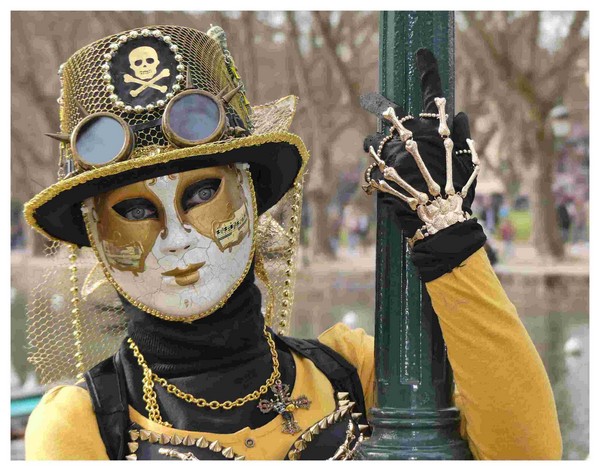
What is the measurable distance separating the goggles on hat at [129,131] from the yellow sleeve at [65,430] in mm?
667

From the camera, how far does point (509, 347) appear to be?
2.75 metres

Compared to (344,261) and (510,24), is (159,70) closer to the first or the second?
(510,24)

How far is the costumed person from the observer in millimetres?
2818

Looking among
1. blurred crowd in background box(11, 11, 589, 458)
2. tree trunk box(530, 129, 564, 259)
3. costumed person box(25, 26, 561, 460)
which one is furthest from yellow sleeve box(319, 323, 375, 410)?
tree trunk box(530, 129, 564, 259)

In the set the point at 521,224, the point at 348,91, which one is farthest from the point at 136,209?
the point at 521,224

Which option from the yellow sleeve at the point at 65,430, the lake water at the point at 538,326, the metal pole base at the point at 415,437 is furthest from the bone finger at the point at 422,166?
the lake water at the point at 538,326

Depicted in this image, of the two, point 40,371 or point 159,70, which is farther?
point 40,371

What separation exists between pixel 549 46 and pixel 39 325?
21.9 metres

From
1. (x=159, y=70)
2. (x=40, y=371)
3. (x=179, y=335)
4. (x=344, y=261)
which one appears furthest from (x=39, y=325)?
(x=344, y=261)

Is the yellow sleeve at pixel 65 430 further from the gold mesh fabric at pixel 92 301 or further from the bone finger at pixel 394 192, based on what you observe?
the bone finger at pixel 394 192

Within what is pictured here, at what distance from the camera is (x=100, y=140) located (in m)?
3.04

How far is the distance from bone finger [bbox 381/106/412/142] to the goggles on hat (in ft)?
1.84

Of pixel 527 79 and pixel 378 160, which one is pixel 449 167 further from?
pixel 527 79

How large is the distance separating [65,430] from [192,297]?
1.68 feet
